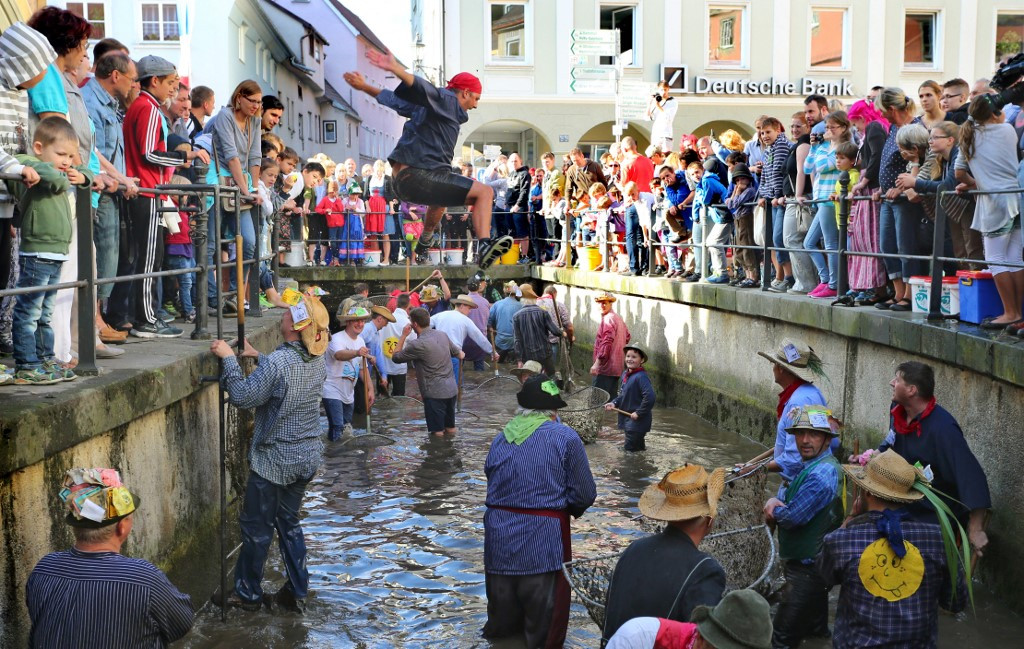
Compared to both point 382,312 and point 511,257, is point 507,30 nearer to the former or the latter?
point 511,257

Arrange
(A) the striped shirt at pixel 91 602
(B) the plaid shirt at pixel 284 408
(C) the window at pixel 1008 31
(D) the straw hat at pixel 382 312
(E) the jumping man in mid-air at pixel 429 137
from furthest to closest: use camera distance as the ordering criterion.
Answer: (C) the window at pixel 1008 31, (D) the straw hat at pixel 382 312, (E) the jumping man in mid-air at pixel 429 137, (B) the plaid shirt at pixel 284 408, (A) the striped shirt at pixel 91 602

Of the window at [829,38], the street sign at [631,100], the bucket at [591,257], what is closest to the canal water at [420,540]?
the bucket at [591,257]

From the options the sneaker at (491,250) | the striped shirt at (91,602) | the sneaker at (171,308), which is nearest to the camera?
the striped shirt at (91,602)

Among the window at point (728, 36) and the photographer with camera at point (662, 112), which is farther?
the window at point (728, 36)

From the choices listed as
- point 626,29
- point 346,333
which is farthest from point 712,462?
point 626,29

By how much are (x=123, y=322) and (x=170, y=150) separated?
1867 millimetres

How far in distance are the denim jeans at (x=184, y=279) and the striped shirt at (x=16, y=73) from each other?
3.14 m

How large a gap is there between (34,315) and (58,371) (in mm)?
318

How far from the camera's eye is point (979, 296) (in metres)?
8.97

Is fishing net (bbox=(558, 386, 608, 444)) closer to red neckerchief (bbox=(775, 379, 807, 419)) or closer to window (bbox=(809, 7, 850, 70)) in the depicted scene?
red neckerchief (bbox=(775, 379, 807, 419))

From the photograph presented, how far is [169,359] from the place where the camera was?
7.13 metres

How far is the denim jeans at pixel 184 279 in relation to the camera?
9562 millimetres

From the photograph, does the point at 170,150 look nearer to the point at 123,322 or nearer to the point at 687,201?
the point at 123,322

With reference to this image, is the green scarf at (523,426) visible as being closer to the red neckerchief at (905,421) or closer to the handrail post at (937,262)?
the red neckerchief at (905,421)
